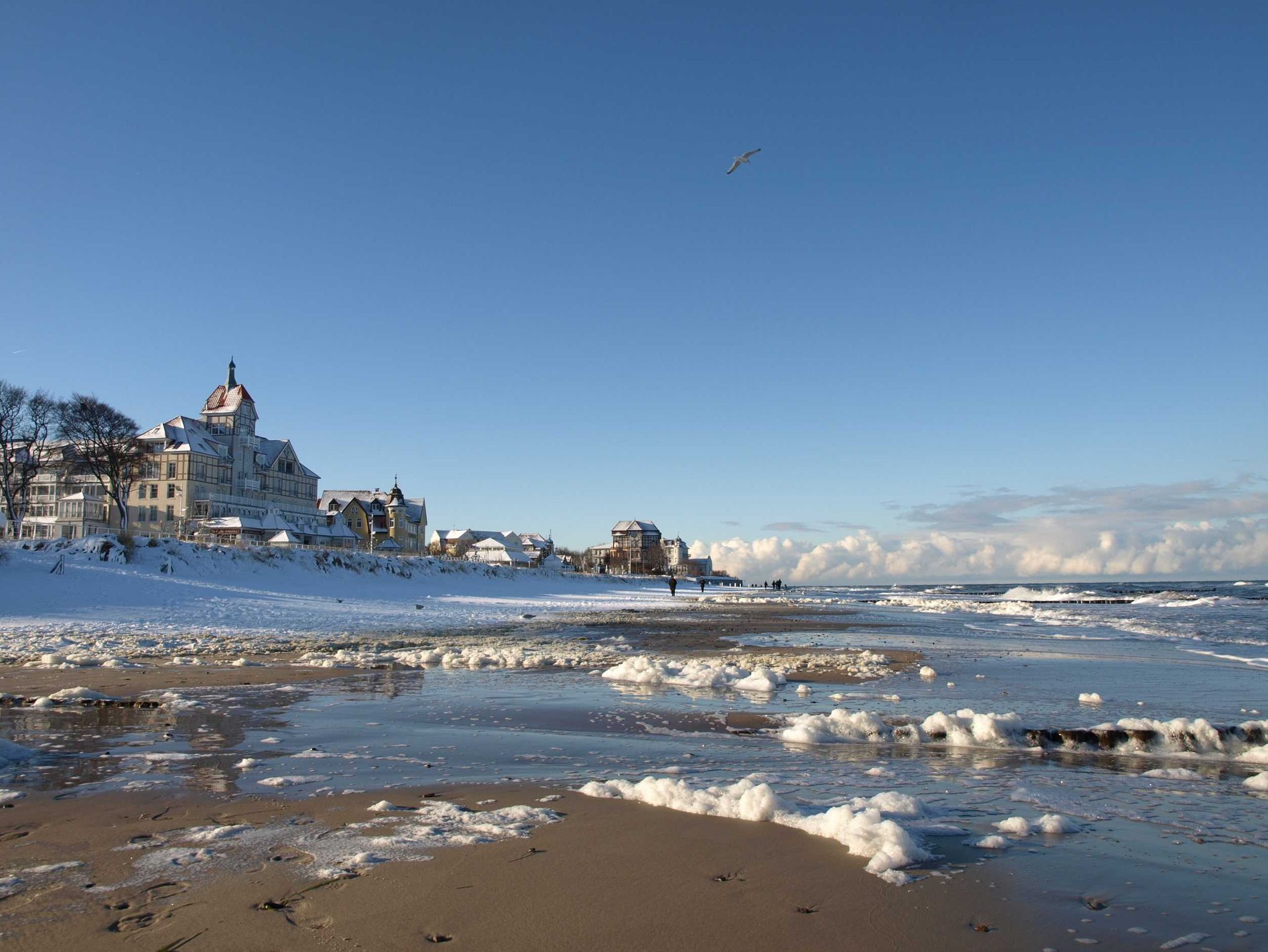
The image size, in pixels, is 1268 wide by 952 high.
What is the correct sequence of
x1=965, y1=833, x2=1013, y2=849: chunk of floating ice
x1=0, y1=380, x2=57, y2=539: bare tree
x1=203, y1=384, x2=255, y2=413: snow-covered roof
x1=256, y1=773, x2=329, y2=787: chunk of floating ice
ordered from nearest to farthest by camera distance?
x1=965, y1=833, x2=1013, y2=849: chunk of floating ice, x1=256, y1=773, x2=329, y2=787: chunk of floating ice, x1=0, y1=380, x2=57, y2=539: bare tree, x1=203, y1=384, x2=255, y2=413: snow-covered roof

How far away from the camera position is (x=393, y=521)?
414ft

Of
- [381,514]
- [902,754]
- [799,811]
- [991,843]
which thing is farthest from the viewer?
[381,514]

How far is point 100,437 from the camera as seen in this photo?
208ft

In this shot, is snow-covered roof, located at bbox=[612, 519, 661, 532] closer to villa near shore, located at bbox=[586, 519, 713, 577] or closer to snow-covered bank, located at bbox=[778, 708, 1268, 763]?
villa near shore, located at bbox=[586, 519, 713, 577]

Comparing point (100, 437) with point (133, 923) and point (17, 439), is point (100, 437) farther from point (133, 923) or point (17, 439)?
point (133, 923)

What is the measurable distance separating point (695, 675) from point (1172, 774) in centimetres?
720

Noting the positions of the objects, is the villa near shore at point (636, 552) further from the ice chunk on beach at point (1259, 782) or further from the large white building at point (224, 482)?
the ice chunk on beach at point (1259, 782)

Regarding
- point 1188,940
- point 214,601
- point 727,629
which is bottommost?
point 727,629

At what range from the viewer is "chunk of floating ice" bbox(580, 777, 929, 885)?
472cm

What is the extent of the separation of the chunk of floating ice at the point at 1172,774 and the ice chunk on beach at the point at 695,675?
18.5ft

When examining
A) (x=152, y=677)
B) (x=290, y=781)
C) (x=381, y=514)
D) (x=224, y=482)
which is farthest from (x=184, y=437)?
(x=290, y=781)

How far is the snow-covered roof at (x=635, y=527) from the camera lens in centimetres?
18688

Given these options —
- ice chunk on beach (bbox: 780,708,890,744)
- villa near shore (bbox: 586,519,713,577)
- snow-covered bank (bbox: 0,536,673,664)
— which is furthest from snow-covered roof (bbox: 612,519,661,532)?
ice chunk on beach (bbox: 780,708,890,744)

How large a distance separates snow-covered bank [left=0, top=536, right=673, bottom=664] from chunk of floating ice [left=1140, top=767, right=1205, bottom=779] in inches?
666
